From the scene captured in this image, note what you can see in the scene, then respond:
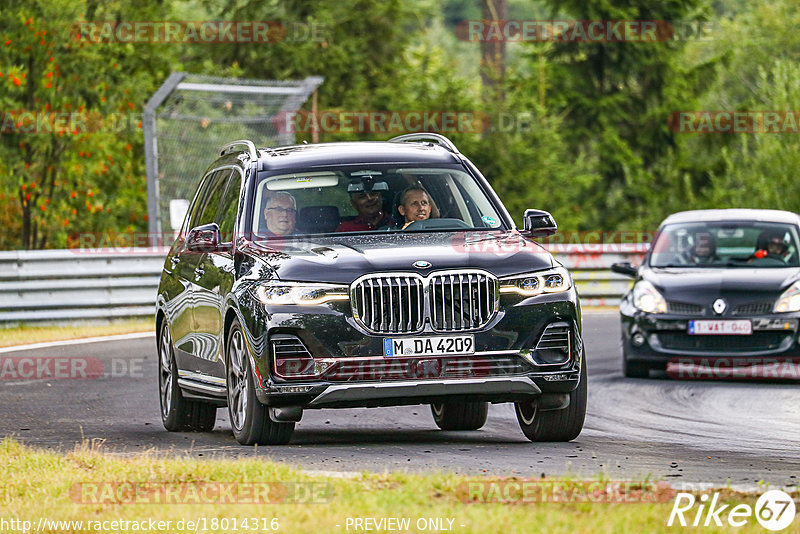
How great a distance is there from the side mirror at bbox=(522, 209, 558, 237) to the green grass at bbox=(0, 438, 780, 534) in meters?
3.21

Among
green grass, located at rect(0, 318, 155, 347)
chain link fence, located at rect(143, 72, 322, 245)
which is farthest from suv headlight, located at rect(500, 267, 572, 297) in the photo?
chain link fence, located at rect(143, 72, 322, 245)

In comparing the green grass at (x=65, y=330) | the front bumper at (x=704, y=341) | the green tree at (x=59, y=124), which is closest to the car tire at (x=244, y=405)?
the front bumper at (x=704, y=341)

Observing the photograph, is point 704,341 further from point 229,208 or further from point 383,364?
point 383,364

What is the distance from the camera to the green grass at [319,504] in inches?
248

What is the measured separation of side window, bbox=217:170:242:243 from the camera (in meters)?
10.9

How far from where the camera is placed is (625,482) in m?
7.30

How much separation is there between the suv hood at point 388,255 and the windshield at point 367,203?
240 mm

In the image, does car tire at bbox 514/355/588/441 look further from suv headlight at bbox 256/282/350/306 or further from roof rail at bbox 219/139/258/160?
roof rail at bbox 219/139/258/160

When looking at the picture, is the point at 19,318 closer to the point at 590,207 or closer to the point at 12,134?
the point at 12,134

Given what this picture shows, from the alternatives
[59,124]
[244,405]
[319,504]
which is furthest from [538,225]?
[59,124]

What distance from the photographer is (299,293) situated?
9.47 metres

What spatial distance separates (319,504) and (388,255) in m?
3.02

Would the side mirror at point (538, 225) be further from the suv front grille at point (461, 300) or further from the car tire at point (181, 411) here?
the car tire at point (181, 411)

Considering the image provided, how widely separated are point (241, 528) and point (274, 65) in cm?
3976
